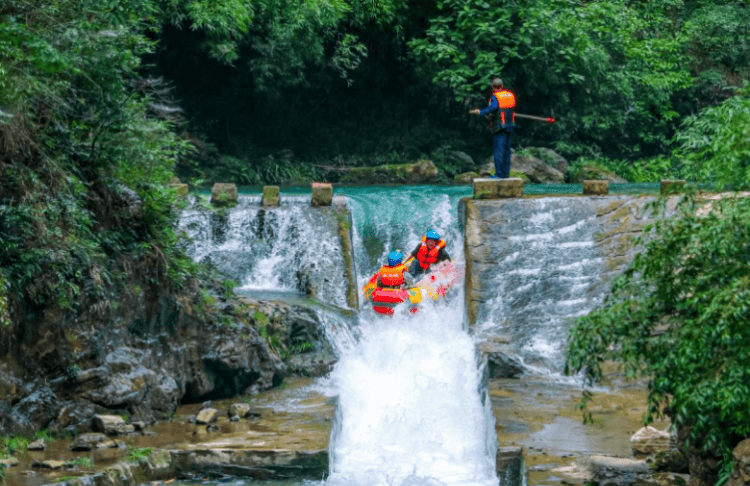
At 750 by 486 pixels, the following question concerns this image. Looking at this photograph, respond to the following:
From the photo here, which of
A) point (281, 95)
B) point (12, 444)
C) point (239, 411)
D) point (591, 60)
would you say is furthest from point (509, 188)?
point (281, 95)

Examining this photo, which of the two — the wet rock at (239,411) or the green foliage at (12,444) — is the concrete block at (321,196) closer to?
the wet rock at (239,411)

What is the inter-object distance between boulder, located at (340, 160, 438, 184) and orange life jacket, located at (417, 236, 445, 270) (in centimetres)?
963

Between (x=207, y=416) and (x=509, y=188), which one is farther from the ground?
(x=509, y=188)

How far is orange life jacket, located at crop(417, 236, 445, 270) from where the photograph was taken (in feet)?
46.8

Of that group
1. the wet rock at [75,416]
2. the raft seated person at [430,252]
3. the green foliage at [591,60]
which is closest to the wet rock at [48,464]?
the wet rock at [75,416]

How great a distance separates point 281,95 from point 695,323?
2198 centimetres

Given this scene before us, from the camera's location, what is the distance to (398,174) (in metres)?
23.9

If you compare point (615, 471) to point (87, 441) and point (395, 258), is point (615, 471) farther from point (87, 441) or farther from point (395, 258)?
point (395, 258)

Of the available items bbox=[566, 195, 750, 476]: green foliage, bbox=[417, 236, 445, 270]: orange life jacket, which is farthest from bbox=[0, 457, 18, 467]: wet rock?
bbox=[417, 236, 445, 270]: orange life jacket

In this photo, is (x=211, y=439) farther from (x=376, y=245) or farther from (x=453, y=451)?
(x=376, y=245)

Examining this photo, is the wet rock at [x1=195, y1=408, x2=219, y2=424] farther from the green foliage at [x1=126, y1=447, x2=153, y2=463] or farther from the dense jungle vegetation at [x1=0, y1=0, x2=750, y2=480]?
the dense jungle vegetation at [x1=0, y1=0, x2=750, y2=480]

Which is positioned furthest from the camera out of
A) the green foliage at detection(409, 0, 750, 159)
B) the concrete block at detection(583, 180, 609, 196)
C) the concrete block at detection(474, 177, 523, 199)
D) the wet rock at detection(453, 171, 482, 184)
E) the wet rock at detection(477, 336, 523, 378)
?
the green foliage at detection(409, 0, 750, 159)

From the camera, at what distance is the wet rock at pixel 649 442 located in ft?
23.8

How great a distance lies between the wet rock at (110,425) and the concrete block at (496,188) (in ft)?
24.0
